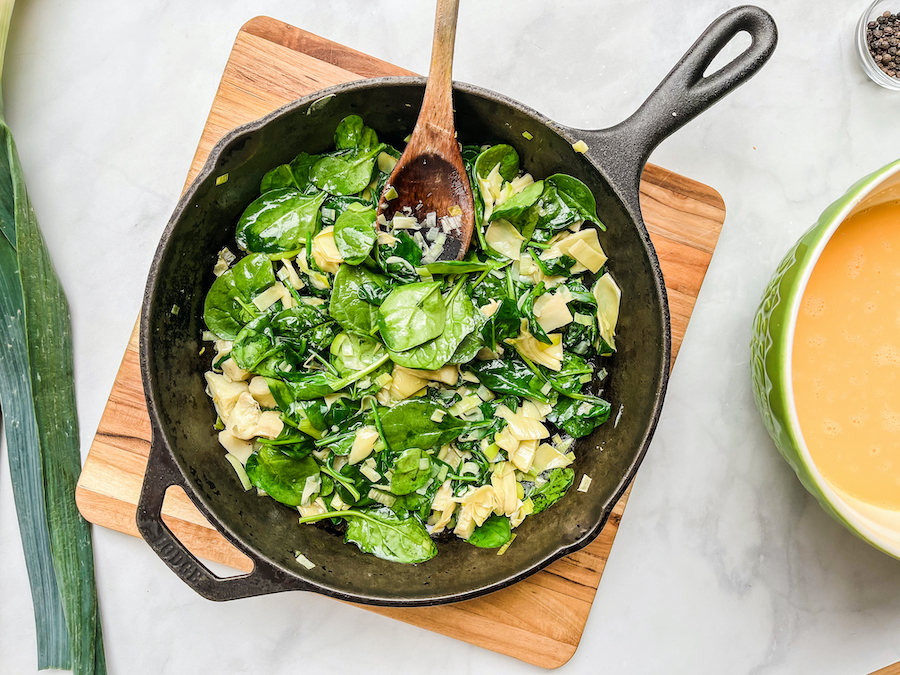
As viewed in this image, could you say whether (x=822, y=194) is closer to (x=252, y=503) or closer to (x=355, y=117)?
(x=355, y=117)

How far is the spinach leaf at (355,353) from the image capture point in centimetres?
169

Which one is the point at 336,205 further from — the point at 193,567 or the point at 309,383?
the point at 193,567

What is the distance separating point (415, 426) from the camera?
1669 mm

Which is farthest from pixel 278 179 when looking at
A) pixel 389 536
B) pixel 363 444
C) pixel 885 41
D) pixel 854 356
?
pixel 885 41

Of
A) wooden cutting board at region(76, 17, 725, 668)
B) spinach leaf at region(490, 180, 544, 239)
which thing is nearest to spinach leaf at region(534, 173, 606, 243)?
spinach leaf at region(490, 180, 544, 239)

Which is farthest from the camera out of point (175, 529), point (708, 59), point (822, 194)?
point (822, 194)

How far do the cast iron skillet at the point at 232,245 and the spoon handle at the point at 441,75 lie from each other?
0.18 feet

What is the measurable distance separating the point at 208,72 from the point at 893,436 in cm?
229

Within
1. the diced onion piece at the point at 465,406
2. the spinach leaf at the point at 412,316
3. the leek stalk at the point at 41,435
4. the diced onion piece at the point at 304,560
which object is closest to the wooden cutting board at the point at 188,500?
the leek stalk at the point at 41,435

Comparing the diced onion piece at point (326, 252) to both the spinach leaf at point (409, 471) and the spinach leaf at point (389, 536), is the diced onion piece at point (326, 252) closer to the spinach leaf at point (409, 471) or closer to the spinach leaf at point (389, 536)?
the spinach leaf at point (409, 471)

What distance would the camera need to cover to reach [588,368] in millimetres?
1765

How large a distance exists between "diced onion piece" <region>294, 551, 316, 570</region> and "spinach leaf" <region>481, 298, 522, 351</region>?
75 centimetres

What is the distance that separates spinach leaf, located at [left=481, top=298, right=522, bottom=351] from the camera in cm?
164

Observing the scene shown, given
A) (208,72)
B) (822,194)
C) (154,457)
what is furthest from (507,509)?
(208,72)
